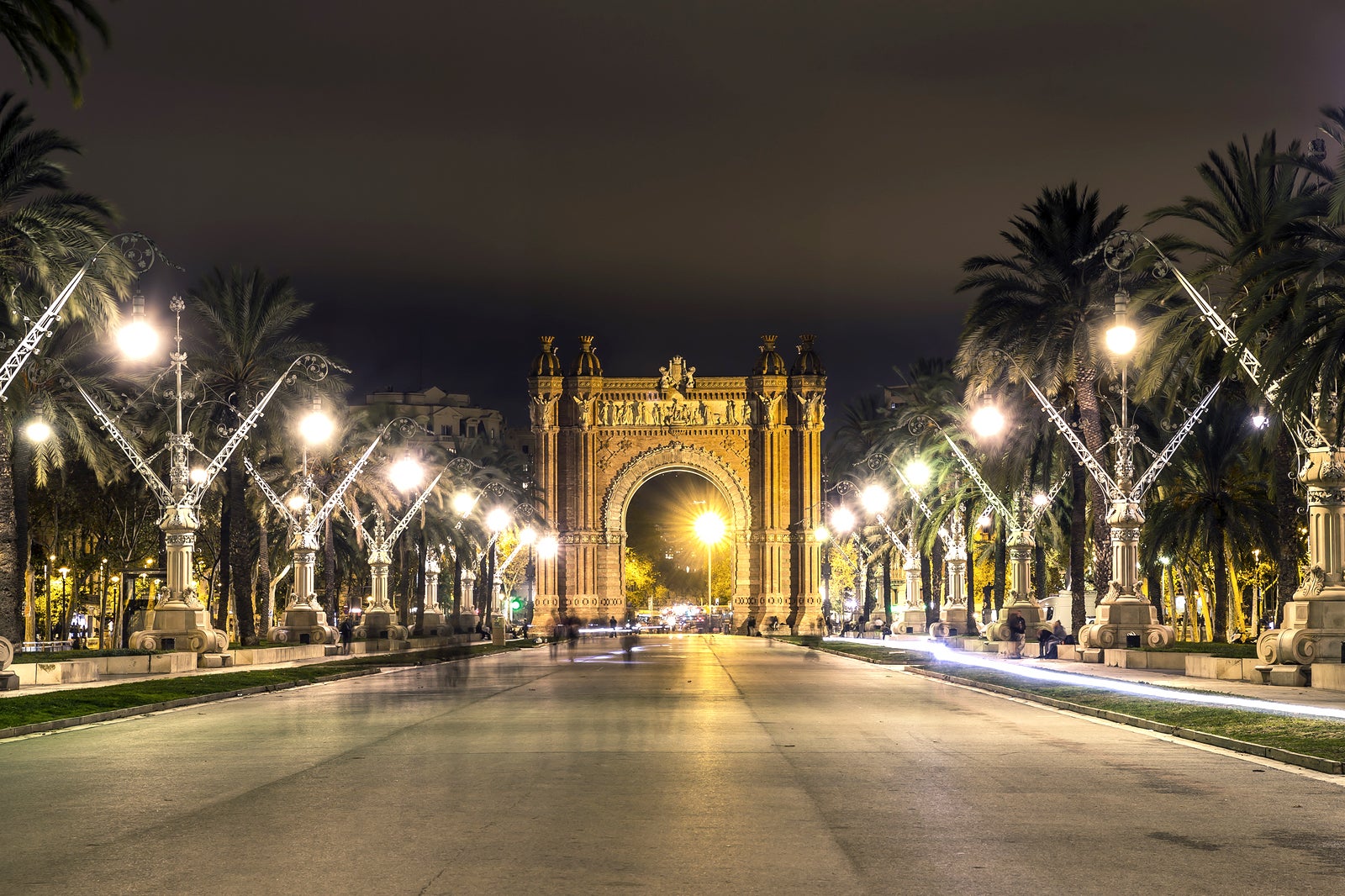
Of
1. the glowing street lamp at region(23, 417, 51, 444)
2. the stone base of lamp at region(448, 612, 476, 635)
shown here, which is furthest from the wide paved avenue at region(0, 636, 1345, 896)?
the stone base of lamp at region(448, 612, 476, 635)

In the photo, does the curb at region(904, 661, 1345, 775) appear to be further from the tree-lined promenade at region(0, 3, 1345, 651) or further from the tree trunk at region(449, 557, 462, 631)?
the tree trunk at region(449, 557, 462, 631)

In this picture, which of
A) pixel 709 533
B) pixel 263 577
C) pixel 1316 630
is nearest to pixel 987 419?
pixel 1316 630

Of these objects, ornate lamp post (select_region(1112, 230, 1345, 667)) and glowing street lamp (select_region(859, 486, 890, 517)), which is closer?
ornate lamp post (select_region(1112, 230, 1345, 667))

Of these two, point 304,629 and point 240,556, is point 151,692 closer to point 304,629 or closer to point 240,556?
point 240,556

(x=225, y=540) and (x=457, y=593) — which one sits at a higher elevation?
(x=225, y=540)

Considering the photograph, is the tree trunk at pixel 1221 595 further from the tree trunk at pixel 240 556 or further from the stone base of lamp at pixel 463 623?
the stone base of lamp at pixel 463 623

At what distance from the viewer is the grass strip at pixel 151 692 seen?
20.9 meters

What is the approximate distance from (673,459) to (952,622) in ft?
126

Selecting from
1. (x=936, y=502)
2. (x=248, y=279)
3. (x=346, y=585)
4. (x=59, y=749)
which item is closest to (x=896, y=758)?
(x=59, y=749)

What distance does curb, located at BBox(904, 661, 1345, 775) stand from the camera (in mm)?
14469

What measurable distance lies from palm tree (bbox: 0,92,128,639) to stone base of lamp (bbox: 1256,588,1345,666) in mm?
23694

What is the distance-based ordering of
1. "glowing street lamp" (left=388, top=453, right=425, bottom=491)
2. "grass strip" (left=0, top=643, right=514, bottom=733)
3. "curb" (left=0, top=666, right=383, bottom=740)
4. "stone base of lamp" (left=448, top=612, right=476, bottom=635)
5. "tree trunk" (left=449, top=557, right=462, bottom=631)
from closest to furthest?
"curb" (left=0, top=666, right=383, bottom=740) → "grass strip" (left=0, top=643, right=514, bottom=733) → "glowing street lamp" (left=388, top=453, right=425, bottom=491) → "stone base of lamp" (left=448, top=612, right=476, bottom=635) → "tree trunk" (left=449, top=557, right=462, bottom=631)

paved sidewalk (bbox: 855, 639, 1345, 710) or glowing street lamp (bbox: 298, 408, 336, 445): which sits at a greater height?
glowing street lamp (bbox: 298, 408, 336, 445)

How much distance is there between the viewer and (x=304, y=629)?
47094 millimetres
